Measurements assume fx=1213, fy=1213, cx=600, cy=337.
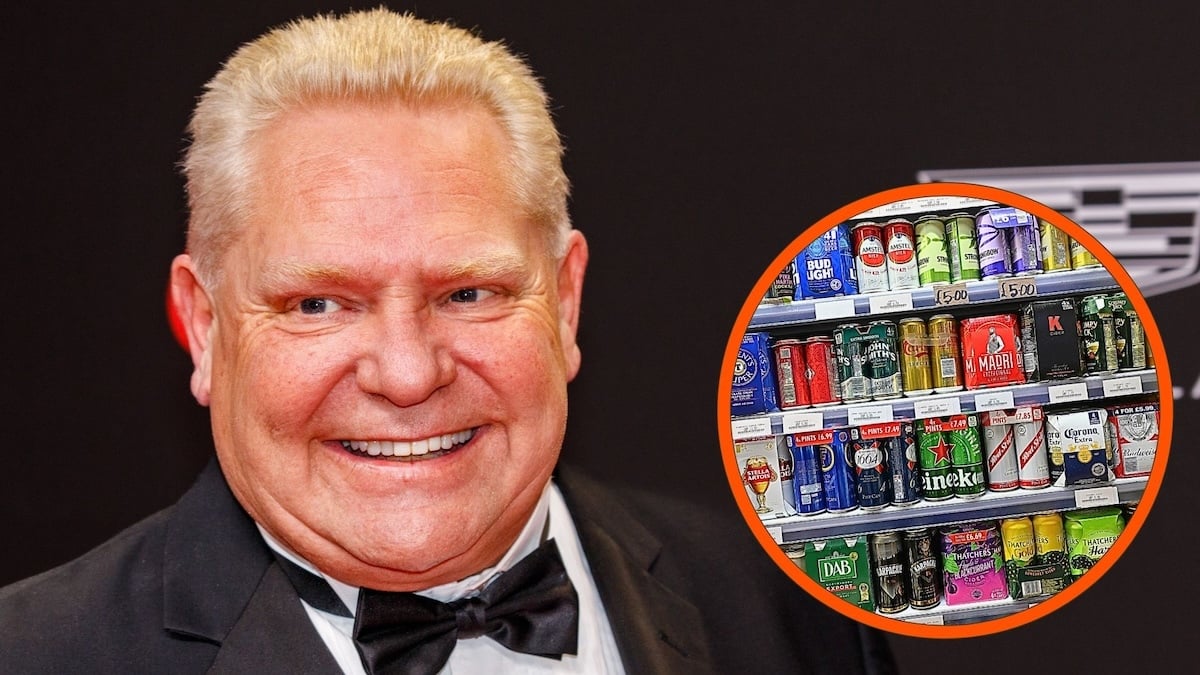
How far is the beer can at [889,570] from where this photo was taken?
1962 millimetres

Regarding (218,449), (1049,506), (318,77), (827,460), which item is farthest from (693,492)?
(318,77)

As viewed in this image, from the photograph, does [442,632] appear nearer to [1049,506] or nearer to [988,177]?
[1049,506]

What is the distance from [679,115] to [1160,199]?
0.93 meters

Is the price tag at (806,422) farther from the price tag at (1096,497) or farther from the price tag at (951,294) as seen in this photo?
the price tag at (1096,497)

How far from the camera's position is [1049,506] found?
1.96 meters

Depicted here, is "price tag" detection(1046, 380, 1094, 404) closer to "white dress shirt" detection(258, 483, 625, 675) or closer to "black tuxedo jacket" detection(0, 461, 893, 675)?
"black tuxedo jacket" detection(0, 461, 893, 675)

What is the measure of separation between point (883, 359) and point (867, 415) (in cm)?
9

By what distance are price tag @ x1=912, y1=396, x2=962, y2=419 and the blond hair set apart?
2.25 feet

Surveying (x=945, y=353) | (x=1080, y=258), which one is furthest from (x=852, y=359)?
(x=1080, y=258)

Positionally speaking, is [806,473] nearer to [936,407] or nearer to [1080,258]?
[936,407]

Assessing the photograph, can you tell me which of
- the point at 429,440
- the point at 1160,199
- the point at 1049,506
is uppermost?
the point at 1160,199

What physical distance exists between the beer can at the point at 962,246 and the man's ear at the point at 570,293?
1.92 ft

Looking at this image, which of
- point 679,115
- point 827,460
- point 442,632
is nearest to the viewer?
point 442,632

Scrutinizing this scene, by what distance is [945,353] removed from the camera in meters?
1.93
